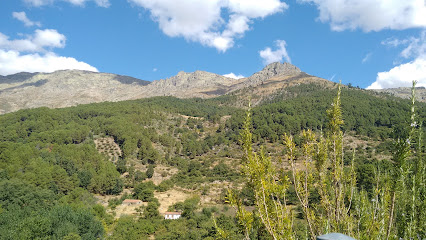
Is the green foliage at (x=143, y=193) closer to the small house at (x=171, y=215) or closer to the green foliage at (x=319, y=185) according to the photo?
the small house at (x=171, y=215)

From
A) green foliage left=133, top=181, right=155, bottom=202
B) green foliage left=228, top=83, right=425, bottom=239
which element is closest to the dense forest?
green foliage left=228, top=83, right=425, bottom=239

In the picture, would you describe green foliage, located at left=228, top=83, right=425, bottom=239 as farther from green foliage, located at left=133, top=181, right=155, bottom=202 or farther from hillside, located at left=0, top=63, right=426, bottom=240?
green foliage, located at left=133, top=181, right=155, bottom=202

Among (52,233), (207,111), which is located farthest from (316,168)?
(207,111)

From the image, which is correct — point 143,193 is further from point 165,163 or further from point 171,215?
point 165,163

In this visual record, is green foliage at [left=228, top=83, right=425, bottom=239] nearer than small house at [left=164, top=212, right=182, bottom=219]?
Yes

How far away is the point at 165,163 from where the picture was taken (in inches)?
3996

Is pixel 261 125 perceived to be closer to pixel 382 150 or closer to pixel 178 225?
pixel 382 150

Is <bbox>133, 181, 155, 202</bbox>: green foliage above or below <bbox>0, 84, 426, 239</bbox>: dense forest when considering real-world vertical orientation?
below

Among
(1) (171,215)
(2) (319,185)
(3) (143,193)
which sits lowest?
(1) (171,215)

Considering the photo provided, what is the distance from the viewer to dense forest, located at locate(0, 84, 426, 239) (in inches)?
246

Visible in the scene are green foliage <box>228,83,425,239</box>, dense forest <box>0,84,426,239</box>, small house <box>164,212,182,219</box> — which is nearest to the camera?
green foliage <box>228,83,425,239</box>

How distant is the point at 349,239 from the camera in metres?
3.01

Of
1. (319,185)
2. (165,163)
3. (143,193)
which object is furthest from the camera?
(165,163)

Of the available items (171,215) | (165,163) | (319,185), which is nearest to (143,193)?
(171,215)
